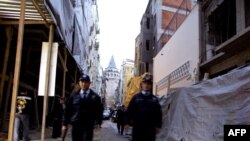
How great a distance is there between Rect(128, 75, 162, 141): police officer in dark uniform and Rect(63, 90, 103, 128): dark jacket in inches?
27.9

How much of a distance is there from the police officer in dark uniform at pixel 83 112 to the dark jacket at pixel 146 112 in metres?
0.71

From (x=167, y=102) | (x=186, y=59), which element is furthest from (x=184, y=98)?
(x=186, y=59)

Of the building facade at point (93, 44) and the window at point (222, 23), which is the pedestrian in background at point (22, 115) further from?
the building facade at point (93, 44)

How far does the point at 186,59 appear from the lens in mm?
18609

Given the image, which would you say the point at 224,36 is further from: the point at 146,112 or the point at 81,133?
the point at 81,133

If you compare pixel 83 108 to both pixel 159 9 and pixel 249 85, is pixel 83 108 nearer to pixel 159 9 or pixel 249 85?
pixel 249 85

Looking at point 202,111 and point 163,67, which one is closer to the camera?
point 202,111

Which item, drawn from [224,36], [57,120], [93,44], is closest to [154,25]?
[93,44]

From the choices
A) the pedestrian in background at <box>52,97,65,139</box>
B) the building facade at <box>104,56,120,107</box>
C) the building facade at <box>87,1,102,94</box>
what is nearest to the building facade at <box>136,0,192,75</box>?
the building facade at <box>87,1,102,94</box>

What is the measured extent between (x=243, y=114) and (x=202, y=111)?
72.9 inches

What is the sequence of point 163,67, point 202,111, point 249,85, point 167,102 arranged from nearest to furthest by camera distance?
point 249,85, point 202,111, point 167,102, point 163,67

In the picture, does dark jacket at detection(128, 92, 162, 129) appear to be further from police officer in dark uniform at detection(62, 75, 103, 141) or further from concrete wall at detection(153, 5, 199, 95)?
concrete wall at detection(153, 5, 199, 95)

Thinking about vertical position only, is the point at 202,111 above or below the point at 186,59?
below

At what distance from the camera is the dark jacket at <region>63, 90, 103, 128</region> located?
244 inches
